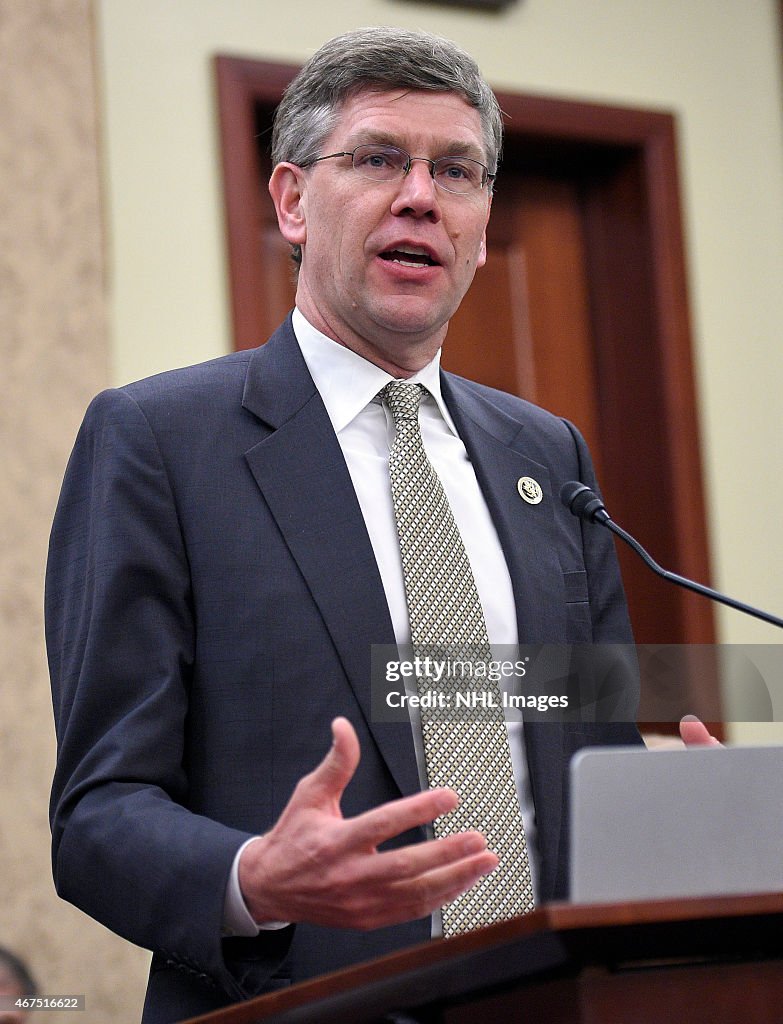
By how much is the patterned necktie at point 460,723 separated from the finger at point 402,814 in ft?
1.46

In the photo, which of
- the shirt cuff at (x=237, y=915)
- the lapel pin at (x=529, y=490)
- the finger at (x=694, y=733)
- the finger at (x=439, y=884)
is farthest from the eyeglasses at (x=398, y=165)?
the finger at (x=439, y=884)

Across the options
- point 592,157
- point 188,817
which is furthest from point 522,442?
point 592,157

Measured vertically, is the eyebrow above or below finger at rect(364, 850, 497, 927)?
above

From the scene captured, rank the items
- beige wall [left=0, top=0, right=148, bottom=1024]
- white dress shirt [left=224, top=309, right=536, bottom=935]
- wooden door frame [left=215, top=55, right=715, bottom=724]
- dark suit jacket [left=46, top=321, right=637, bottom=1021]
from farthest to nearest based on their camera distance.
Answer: wooden door frame [left=215, top=55, right=715, bottom=724] → beige wall [left=0, top=0, right=148, bottom=1024] → white dress shirt [left=224, top=309, right=536, bottom=935] → dark suit jacket [left=46, top=321, right=637, bottom=1021]

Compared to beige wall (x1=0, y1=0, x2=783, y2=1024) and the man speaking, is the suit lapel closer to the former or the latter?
the man speaking

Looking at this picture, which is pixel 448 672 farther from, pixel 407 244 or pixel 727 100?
pixel 727 100

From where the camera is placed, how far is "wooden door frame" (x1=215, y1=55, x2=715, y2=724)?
3.86 metres

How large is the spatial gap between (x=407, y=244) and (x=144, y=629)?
660 mm

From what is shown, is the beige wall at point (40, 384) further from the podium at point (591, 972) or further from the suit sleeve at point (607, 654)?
the podium at point (591, 972)

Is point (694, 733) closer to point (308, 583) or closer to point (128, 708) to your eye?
point (308, 583)

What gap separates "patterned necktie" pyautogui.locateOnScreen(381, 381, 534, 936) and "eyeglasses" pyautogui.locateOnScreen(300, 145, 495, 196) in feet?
1.40

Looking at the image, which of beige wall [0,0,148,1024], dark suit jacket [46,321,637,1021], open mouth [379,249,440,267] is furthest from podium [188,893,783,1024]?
beige wall [0,0,148,1024]

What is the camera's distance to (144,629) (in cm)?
168

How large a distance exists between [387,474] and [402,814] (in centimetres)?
80
